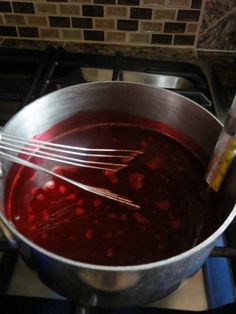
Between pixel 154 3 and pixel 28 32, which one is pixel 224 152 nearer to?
pixel 154 3

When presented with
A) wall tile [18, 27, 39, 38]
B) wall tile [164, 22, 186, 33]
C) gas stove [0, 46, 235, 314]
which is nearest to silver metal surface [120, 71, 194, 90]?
gas stove [0, 46, 235, 314]

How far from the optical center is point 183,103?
21.0 inches

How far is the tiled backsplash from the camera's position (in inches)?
26.9

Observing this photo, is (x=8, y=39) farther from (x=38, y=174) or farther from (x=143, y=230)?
(x=143, y=230)

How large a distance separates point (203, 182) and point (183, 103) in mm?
117

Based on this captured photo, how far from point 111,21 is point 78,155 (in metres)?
0.30

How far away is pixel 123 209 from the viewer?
48cm

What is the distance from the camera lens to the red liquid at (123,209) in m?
0.44

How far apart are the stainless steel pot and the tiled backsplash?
22 cm

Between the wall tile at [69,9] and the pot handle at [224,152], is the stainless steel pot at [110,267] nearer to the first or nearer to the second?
the pot handle at [224,152]

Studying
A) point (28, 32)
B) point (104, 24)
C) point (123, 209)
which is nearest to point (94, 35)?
point (104, 24)

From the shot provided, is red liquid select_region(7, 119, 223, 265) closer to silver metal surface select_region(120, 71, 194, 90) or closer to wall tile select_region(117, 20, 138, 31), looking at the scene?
silver metal surface select_region(120, 71, 194, 90)

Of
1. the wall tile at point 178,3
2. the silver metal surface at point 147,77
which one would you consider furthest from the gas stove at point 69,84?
the wall tile at point 178,3

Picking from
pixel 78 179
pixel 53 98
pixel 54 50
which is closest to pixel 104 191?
pixel 78 179
